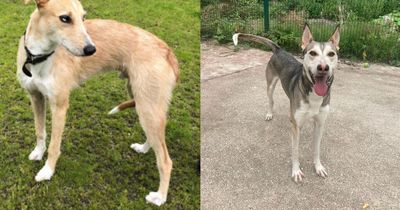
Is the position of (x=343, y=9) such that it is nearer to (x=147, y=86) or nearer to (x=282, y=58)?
(x=282, y=58)

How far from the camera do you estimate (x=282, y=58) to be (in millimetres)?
4160

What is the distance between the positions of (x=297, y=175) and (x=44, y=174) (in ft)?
6.76

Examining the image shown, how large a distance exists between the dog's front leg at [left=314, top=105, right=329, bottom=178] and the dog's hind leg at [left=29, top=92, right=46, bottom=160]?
7.30 feet

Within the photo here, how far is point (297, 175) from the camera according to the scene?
368 centimetres

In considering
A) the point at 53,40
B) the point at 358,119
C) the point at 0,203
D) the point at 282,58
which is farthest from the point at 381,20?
the point at 0,203

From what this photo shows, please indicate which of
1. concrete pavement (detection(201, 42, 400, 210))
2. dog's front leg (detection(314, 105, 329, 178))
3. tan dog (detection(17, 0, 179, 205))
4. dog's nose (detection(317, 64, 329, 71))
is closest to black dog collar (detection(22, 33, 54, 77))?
tan dog (detection(17, 0, 179, 205))

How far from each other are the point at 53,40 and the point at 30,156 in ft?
3.68

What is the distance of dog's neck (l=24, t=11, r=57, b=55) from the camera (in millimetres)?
2879

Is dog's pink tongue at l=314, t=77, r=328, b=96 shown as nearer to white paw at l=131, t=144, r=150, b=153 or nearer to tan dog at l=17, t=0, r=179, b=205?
tan dog at l=17, t=0, r=179, b=205

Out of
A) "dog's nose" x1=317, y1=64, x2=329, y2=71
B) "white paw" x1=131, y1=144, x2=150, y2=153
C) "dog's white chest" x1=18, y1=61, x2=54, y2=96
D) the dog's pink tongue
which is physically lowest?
"white paw" x1=131, y1=144, x2=150, y2=153

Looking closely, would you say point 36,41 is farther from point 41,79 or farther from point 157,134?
point 157,134

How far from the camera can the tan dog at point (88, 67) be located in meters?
2.82

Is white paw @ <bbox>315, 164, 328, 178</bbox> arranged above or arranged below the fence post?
below

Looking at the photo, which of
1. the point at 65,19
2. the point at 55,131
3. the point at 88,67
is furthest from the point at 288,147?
the point at 65,19
